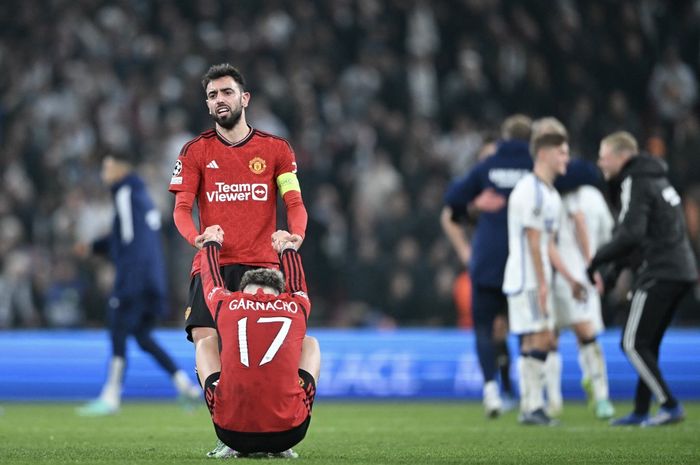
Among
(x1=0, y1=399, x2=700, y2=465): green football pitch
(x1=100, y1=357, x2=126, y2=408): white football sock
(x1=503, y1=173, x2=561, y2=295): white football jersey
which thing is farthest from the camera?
(x1=100, y1=357, x2=126, y2=408): white football sock

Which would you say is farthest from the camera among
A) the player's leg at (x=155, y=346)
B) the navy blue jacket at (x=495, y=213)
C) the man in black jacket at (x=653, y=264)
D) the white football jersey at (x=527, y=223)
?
the player's leg at (x=155, y=346)

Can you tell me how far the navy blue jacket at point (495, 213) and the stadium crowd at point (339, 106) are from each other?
201 inches

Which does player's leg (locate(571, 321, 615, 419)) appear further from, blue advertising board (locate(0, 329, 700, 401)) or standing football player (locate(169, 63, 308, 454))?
standing football player (locate(169, 63, 308, 454))

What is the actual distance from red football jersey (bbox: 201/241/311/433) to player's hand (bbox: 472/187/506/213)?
176 inches

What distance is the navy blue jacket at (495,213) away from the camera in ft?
36.5

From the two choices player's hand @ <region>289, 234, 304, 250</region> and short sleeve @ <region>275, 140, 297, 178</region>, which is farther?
short sleeve @ <region>275, 140, 297, 178</region>

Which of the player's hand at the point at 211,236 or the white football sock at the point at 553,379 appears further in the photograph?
the white football sock at the point at 553,379

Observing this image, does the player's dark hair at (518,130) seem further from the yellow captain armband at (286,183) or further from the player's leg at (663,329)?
the yellow captain armband at (286,183)

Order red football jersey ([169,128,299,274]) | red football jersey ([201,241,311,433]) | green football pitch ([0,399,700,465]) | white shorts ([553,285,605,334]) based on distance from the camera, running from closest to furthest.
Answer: red football jersey ([201,241,311,433]), green football pitch ([0,399,700,465]), red football jersey ([169,128,299,274]), white shorts ([553,285,605,334])

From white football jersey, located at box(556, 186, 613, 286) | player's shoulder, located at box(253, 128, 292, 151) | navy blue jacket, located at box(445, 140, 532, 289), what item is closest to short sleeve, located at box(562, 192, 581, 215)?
white football jersey, located at box(556, 186, 613, 286)

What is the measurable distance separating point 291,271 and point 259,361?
548 millimetres

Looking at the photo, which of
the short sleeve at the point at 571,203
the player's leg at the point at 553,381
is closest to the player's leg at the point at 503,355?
the player's leg at the point at 553,381

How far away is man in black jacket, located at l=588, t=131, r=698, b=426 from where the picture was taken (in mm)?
10055

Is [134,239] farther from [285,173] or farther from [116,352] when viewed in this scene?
[285,173]
